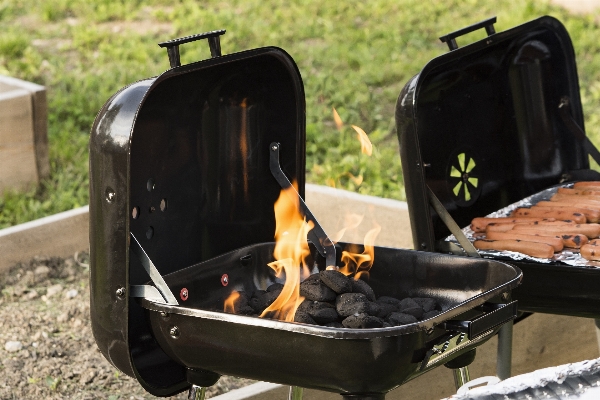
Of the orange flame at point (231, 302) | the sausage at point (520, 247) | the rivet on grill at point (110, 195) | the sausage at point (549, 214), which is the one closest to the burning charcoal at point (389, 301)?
the orange flame at point (231, 302)

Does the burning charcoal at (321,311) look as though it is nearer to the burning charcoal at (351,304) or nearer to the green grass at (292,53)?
the burning charcoal at (351,304)

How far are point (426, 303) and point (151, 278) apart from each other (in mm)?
756

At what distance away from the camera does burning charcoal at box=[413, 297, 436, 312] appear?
8.50 feet

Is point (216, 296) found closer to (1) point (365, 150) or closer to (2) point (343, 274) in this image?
(2) point (343, 274)

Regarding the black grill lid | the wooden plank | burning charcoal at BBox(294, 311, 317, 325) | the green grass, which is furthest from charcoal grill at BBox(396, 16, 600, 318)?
the wooden plank

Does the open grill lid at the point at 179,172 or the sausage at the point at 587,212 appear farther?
the sausage at the point at 587,212

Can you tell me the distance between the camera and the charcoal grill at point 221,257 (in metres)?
2.28

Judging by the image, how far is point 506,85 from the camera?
12.2 ft

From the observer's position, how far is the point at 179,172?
2805mm

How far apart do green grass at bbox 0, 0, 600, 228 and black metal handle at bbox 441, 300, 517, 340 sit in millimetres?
3542

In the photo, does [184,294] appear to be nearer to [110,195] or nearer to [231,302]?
[231,302]

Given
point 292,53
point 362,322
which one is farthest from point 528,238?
point 292,53

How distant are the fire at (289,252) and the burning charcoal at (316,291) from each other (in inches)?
1.7

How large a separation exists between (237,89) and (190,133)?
0.74 feet
